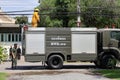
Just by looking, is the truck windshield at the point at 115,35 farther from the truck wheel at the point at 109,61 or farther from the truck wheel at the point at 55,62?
the truck wheel at the point at 55,62

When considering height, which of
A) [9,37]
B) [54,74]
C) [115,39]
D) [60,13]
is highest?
[60,13]

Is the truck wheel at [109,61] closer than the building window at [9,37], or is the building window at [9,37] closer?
the truck wheel at [109,61]

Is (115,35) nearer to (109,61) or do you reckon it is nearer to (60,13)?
(109,61)

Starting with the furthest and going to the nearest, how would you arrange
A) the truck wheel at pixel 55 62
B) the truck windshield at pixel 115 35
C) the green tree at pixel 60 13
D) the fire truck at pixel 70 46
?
the green tree at pixel 60 13 → the truck windshield at pixel 115 35 → the truck wheel at pixel 55 62 → the fire truck at pixel 70 46

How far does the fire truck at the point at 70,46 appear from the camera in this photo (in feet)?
90.0

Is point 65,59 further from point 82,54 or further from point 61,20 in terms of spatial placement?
point 61,20

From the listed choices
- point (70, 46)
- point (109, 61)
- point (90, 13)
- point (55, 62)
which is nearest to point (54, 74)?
point (55, 62)

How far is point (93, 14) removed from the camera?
168ft

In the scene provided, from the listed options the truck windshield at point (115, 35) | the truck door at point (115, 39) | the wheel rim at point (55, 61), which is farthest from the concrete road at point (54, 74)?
the truck windshield at point (115, 35)

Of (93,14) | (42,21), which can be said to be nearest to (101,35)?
(93,14)

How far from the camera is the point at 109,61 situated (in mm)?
27734

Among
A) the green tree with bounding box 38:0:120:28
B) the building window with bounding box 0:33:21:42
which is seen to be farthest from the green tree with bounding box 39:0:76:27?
the building window with bounding box 0:33:21:42

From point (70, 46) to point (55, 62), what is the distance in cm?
141

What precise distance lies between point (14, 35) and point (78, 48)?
81.3 ft
